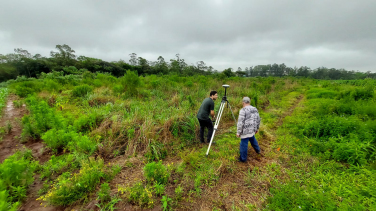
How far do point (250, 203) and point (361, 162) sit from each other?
280 centimetres

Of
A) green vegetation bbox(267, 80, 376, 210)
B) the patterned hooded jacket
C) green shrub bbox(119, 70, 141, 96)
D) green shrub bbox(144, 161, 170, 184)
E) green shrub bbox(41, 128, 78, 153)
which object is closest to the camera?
green vegetation bbox(267, 80, 376, 210)

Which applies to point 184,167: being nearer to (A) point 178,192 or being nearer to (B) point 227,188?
(A) point 178,192

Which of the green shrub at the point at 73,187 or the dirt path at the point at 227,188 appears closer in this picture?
the green shrub at the point at 73,187

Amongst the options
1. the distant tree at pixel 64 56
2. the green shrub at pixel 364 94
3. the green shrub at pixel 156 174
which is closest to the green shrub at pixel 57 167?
the green shrub at pixel 156 174

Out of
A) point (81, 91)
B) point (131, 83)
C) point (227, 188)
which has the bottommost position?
point (227, 188)

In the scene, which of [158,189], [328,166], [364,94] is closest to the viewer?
[158,189]

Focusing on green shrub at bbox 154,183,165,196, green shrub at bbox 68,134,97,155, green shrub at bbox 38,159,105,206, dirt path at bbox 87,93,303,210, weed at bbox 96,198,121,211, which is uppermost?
green shrub at bbox 68,134,97,155

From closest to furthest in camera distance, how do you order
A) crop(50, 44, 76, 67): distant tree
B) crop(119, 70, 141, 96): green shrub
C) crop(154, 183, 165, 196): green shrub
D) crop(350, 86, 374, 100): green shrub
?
crop(154, 183, 165, 196): green shrub → crop(350, 86, 374, 100): green shrub → crop(119, 70, 141, 96): green shrub → crop(50, 44, 76, 67): distant tree

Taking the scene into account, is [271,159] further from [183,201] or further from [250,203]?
[183,201]

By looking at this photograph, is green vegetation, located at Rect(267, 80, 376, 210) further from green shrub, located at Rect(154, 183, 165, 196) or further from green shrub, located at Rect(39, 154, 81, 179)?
green shrub, located at Rect(39, 154, 81, 179)

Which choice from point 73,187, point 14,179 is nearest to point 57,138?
point 14,179

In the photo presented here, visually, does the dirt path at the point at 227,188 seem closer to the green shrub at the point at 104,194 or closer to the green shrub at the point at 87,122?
the green shrub at the point at 104,194

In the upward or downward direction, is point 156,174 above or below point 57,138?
below

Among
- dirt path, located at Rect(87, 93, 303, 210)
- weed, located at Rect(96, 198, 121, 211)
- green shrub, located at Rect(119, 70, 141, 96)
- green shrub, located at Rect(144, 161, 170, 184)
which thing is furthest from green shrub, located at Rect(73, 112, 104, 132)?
green shrub, located at Rect(119, 70, 141, 96)
